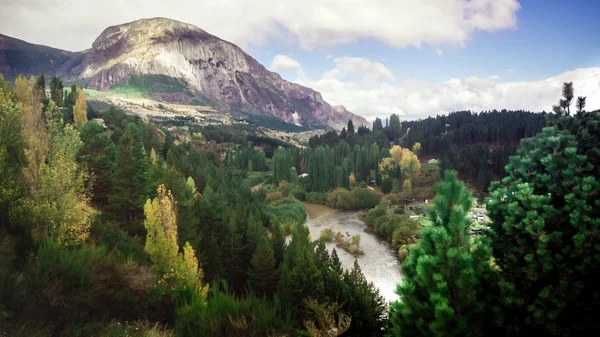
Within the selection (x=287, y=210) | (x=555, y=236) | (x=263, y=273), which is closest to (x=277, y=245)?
(x=263, y=273)

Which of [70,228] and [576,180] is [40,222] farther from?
[576,180]

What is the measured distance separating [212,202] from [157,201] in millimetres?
20143

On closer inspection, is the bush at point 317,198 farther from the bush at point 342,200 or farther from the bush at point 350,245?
the bush at point 350,245

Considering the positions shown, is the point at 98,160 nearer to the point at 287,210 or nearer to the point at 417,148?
the point at 287,210

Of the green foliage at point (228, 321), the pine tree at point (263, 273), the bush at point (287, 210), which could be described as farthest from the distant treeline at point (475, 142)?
the green foliage at point (228, 321)

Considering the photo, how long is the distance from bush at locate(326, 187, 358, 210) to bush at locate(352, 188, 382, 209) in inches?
58.6

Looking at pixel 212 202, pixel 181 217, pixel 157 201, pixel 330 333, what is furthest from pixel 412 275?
pixel 212 202

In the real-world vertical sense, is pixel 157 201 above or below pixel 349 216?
above

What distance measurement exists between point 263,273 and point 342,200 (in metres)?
69.4

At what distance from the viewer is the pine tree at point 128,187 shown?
32.0 meters

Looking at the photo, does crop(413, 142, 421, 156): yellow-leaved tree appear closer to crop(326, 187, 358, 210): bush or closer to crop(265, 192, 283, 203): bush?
crop(326, 187, 358, 210): bush

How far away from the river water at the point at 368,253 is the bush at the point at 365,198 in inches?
274

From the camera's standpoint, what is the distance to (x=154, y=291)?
1759cm

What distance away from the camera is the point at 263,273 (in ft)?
110
